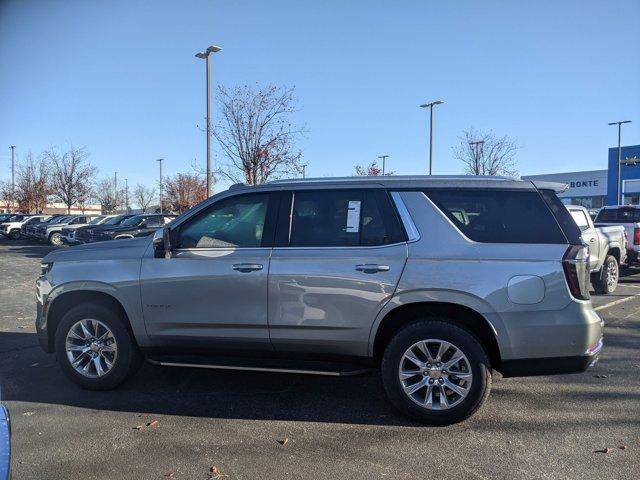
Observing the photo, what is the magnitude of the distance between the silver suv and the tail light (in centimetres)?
1

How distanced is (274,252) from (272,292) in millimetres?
336

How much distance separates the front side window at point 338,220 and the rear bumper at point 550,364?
1.33 m

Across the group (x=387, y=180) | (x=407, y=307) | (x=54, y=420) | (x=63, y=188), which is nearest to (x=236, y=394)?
(x=54, y=420)

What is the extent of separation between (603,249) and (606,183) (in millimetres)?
42253

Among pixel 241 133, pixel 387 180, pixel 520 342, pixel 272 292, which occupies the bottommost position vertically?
pixel 520 342

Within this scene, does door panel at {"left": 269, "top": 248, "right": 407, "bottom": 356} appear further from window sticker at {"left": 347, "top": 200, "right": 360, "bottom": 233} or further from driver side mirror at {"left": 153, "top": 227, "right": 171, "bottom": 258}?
driver side mirror at {"left": 153, "top": 227, "right": 171, "bottom": 258}

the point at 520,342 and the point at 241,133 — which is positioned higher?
the point at 241,133

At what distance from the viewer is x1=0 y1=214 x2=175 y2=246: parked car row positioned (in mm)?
21203

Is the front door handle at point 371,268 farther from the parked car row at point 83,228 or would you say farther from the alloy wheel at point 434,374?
the parked car row at point 83,228

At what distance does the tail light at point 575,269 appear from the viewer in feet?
13.2

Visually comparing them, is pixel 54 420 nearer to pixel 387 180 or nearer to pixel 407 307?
pixel 407 307

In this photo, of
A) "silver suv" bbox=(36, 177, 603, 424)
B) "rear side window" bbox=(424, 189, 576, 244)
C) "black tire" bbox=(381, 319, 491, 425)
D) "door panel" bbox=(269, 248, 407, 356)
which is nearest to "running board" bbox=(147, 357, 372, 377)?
"silver suv" bbox=(36, 177, 603, 424)

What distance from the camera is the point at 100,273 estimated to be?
4.89 metres

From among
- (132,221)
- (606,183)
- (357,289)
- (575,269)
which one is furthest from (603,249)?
(606,183)
